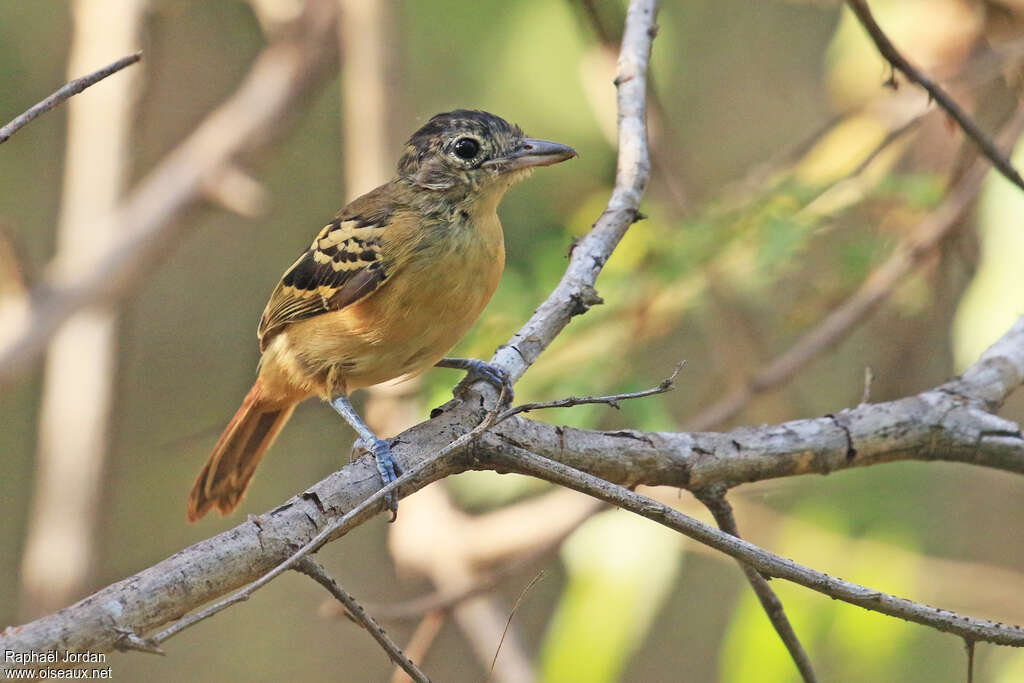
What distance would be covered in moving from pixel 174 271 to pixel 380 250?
5124 mm

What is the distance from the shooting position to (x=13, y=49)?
7.41 m

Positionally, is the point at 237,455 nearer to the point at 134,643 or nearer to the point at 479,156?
the point at 479,156

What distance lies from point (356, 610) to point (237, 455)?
226cm

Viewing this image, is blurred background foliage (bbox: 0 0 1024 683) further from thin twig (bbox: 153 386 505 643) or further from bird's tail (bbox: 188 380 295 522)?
thin twig (bbox: 153 386 505 643)

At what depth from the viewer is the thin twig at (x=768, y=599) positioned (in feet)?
8.49

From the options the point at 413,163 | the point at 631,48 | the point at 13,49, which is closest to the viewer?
the point at 631,48

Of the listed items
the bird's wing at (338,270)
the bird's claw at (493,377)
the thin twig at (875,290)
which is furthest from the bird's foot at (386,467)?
the thin twig at (875,290)

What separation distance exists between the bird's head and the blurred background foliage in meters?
0.32

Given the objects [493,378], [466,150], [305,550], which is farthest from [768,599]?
[466,150]

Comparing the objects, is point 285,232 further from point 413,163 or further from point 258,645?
point 413,163

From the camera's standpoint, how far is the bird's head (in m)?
3.70

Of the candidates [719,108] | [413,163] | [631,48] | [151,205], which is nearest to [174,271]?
[151,205]

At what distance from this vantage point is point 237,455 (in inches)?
161

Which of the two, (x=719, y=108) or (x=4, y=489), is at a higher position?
(x=719, y=108)
